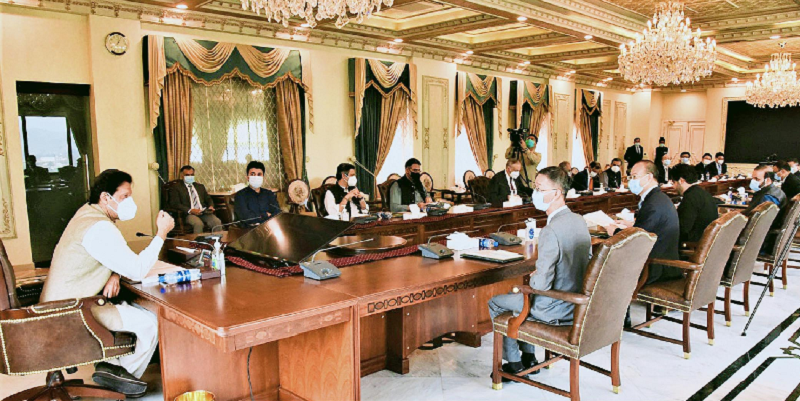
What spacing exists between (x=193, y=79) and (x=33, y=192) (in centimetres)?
215

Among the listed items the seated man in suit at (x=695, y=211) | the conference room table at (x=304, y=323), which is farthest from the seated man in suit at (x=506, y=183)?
the conference room table at (x=304, y=323)

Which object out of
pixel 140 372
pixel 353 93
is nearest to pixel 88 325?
pixel 140 372

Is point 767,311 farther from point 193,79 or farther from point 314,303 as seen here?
point 193,79

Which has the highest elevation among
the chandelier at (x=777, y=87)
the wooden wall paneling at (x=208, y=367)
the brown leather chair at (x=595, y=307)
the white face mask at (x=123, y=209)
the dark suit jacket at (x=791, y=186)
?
the chandelier at (x=777, y=87)

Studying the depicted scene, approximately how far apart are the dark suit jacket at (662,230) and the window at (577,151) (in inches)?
370

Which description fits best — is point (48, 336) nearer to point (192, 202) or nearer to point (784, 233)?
point (192, 202)

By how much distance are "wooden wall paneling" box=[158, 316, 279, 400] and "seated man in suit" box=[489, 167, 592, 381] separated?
1285mm

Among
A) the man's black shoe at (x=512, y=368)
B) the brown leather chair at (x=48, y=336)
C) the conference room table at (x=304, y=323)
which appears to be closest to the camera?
the conference room table at (x=304, y=323)

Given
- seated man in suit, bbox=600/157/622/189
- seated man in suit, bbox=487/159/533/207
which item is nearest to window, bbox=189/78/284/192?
seated man in suit, bbox=487/159/533/207

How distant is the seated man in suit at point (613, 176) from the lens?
1030 cm

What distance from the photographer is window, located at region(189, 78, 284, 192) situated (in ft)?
23.2

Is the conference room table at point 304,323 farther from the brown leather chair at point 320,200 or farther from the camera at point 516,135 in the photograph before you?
the camera at point 516,135

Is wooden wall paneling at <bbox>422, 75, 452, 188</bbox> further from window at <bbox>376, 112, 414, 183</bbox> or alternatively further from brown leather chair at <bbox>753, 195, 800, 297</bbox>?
brown leather chair at <bbox>753, 195, 800, 297</bbox>

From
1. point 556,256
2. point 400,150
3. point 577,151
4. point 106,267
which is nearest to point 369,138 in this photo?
point 400,150
